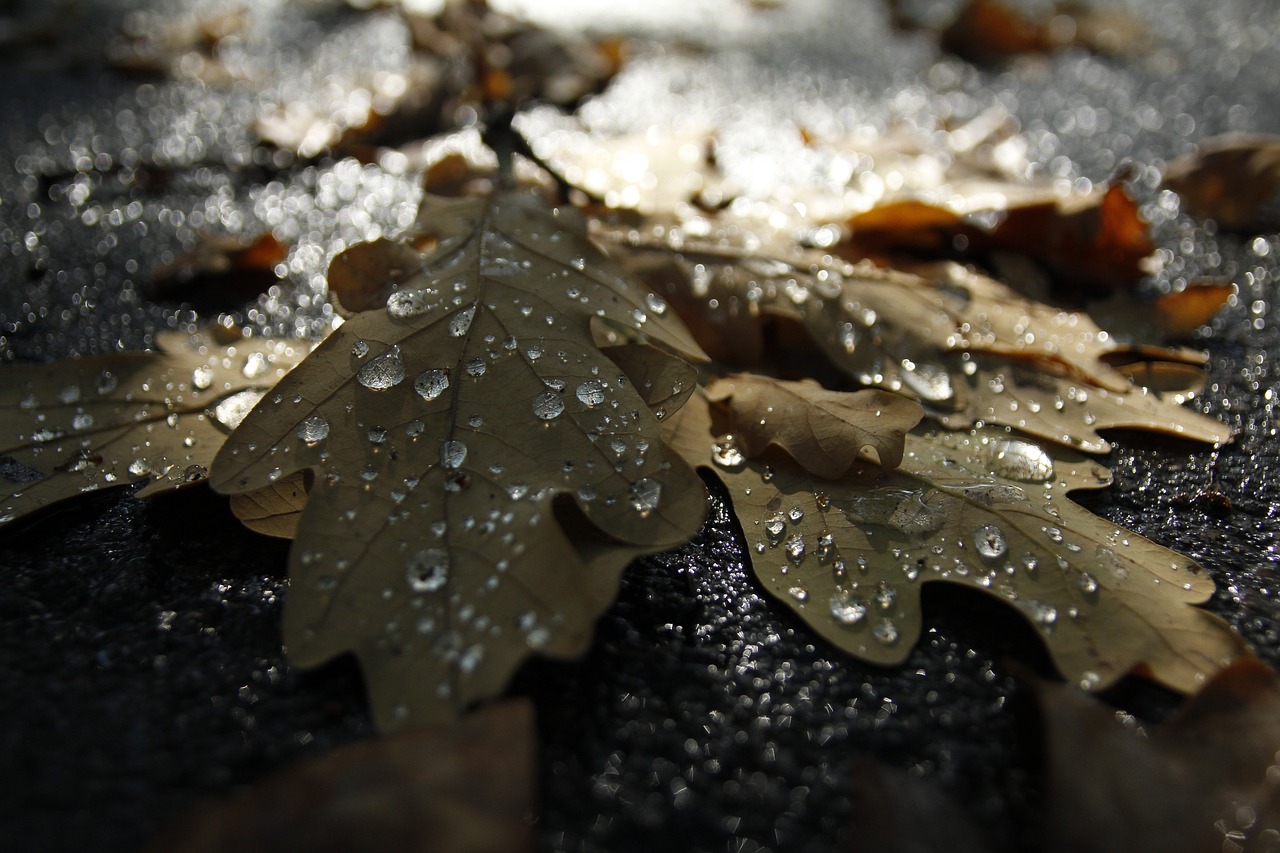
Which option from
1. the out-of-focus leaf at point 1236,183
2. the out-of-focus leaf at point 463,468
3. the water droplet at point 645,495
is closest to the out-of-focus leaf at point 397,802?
the out-of-focus leaf at point 463,468

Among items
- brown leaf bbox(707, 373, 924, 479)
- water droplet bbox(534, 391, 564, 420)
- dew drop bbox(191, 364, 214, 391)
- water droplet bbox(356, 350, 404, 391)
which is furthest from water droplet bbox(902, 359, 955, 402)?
dew drop bbox(191, 364, 214, 391)

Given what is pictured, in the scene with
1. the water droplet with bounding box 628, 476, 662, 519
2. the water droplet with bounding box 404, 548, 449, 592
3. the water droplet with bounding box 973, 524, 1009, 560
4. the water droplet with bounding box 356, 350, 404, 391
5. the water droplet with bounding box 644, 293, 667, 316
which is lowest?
the water droplet with bounding box 404, 548, 449, 592

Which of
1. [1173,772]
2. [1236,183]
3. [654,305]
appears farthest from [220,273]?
[1236,183]

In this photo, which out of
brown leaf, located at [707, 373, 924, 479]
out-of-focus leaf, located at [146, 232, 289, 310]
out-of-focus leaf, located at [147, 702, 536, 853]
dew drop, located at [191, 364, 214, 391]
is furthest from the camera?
out-of-focus leaf, located at [146, 232, 289, 310]

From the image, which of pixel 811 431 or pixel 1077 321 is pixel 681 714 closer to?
pixel 811 431

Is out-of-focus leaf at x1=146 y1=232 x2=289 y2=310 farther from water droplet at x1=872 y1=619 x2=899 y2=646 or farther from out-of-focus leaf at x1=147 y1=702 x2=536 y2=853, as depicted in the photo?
water droplet at x1=872 y1=619 x2=899 y2=646

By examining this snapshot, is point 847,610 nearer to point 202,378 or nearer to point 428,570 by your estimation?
point 428,570

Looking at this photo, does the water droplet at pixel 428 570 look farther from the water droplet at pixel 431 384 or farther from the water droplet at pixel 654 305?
the water droplet at pixel 654 305

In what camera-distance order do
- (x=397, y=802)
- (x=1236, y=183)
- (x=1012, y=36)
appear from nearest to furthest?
(x=397, y=802) < (x=1236, y=183) < (x=1012, y=36)
